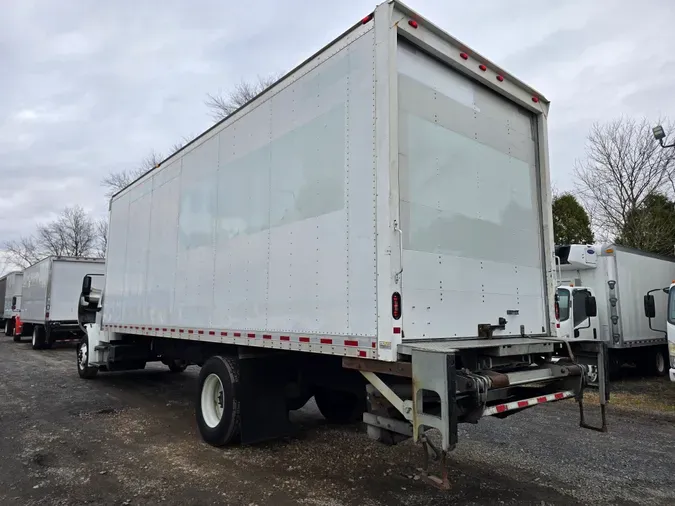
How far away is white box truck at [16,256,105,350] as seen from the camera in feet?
61.0

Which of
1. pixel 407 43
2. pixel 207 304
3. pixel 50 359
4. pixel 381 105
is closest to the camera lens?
pixel 381 105

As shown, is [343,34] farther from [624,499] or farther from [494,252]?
[624,499]

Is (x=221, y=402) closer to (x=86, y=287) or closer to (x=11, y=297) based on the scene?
(x=86, y=287)

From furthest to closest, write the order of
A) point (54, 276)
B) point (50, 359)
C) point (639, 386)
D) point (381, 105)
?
point (54, 276), point (50, 359), point (639, 386), point (381, 105)

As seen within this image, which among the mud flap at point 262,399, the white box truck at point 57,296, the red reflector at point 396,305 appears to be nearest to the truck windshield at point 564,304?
the mud flap at point 262,399

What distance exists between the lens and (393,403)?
12.1ft

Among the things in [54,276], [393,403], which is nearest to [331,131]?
[393,403]

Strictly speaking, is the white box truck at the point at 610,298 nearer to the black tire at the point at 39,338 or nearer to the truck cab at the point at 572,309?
the truck cab at the point at 572,309

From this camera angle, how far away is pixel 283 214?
198 inches

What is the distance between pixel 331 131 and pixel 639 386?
10721 mm

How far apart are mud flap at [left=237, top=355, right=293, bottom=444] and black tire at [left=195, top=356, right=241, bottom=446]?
0.27 ft

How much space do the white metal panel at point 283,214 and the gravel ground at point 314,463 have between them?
4.87 ft

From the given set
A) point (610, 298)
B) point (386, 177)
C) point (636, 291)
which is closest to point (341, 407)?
point (386, 177)

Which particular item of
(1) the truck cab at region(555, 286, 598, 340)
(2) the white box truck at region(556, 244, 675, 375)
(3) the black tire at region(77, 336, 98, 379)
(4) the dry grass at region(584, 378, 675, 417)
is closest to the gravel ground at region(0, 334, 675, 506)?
(4) the dry grass at region(584, 378, 675, 417)
